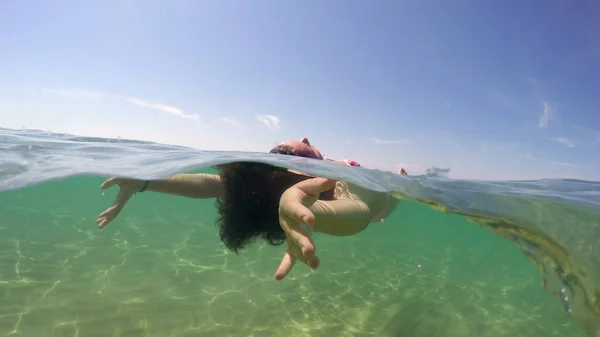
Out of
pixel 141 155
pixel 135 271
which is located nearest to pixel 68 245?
pixel 135 271

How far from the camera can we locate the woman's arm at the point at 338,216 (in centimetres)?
334

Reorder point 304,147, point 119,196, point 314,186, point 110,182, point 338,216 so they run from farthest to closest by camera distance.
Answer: point 304,147
point 110,182
point 119,196
point 338,216
point 314,186

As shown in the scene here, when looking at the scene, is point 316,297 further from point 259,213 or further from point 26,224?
point 26,224

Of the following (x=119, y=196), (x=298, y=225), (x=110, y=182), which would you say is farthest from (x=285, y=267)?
(x=110, y=182)

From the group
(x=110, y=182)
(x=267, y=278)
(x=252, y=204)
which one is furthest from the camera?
(x=267, y=278)

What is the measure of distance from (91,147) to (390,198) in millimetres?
10155

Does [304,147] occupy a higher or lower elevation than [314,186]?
higher

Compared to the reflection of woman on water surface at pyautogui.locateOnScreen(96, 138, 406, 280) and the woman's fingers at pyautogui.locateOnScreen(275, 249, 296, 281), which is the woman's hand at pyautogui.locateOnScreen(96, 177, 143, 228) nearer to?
the reflection of woman on water surface at pyautogui.locateOnScreen(96, 138, 406, 280)

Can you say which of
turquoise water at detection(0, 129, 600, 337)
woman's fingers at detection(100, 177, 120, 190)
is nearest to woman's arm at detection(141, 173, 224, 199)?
woman's fingers at detection(100, 177, 120, 190)

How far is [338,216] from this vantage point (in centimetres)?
352

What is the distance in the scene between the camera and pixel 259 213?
15.8 feet

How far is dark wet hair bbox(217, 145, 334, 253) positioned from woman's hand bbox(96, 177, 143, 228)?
1547 millimetres

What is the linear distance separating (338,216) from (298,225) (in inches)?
43.3

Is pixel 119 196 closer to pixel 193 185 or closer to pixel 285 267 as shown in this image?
pixel 193 185
